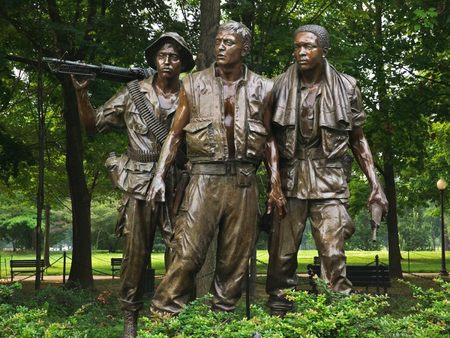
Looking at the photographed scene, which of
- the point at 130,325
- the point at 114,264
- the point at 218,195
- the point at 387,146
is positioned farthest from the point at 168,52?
the point at 114,264

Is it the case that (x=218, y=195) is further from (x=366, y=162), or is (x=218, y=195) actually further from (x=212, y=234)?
(x=366, y=162)

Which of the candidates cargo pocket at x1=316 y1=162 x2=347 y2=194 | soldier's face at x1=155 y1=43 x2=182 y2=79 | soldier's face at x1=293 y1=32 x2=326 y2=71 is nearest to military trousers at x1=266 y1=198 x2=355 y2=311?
cargo pocket at x1=316 y1=162 x2=347 y2=194

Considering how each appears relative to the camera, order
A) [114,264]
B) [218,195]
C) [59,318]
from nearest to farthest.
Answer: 1. [218,195]
2. [59,318]
3. [114,264]

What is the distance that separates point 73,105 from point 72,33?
2852 millimetres

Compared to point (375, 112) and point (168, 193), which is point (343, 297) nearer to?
point (168, 193)

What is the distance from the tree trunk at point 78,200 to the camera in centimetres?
1741

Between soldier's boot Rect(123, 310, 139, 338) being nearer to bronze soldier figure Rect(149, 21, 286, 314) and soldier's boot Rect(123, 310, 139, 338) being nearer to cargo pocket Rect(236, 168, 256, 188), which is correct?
bronze soldier figure Rect(149, 21, 286, 314)

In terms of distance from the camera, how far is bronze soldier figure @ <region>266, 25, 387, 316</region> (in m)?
6.29

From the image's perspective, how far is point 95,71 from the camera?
264 inches

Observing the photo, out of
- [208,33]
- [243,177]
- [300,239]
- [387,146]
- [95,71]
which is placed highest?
[208,33]

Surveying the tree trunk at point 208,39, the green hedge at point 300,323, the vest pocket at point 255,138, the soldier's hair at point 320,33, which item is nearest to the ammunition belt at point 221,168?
the vest pocket at point 255,138

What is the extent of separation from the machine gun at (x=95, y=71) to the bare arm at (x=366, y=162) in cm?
210

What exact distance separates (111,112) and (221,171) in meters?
1.52

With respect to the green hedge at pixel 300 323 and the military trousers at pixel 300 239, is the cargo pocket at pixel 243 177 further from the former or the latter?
the green hedge at pixel 300 323
